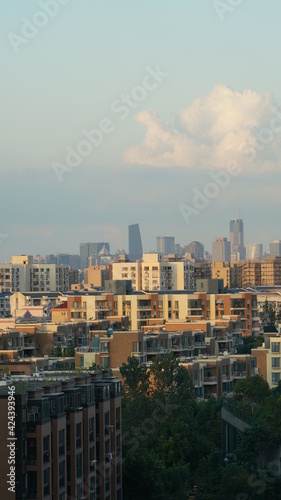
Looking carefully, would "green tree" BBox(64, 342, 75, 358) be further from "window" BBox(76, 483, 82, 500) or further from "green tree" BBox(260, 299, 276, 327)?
"green tree" BBox(260, 299, 276, 327)

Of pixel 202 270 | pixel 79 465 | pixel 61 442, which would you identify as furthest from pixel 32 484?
pixel 202 270

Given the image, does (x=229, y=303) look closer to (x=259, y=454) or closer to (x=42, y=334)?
(x=42, y=334)

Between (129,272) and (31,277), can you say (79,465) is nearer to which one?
(129,272)

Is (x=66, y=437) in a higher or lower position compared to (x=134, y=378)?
lower

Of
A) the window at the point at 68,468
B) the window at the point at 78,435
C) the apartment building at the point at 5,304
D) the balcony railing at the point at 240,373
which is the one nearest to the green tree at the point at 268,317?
the apartment building at the point at 5,304

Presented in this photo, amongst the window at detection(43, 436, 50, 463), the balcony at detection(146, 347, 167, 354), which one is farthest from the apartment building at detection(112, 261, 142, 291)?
the window at detection(43, 436, 50, 463)
